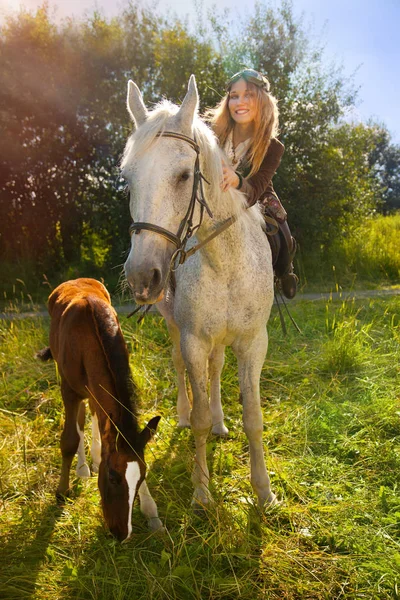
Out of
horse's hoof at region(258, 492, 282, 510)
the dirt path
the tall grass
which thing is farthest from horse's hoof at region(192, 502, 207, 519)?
the tall grass

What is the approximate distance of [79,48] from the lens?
8.88 metres

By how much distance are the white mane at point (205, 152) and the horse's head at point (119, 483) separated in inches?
52.6

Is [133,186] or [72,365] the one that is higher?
[133,186]

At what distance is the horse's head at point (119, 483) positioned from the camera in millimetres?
2184

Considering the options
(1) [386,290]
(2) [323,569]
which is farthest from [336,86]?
(2) [323,569]

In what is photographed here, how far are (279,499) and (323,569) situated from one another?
24.3 inches

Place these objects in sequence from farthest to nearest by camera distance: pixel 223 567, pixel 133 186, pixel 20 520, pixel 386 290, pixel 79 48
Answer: pixel 79 48 < pixel 386 290 < pixel 20 520 < pixel 223 567 < pixel 133 186

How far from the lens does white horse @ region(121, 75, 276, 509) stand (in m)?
1.84

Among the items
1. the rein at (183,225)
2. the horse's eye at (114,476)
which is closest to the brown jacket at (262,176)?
the rein at (183,225)

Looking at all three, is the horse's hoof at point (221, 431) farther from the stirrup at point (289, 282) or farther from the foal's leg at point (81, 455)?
the stirrup at point (289, 282)

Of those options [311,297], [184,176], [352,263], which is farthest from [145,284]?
[352,263]

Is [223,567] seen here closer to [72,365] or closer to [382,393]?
[72,365]

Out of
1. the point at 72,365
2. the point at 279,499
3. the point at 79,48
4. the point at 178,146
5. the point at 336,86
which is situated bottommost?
the point at 279,499

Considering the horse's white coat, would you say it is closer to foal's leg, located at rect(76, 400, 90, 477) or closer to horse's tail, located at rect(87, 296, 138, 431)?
horse's tail, located at rect(87, 296, 138, 431)
